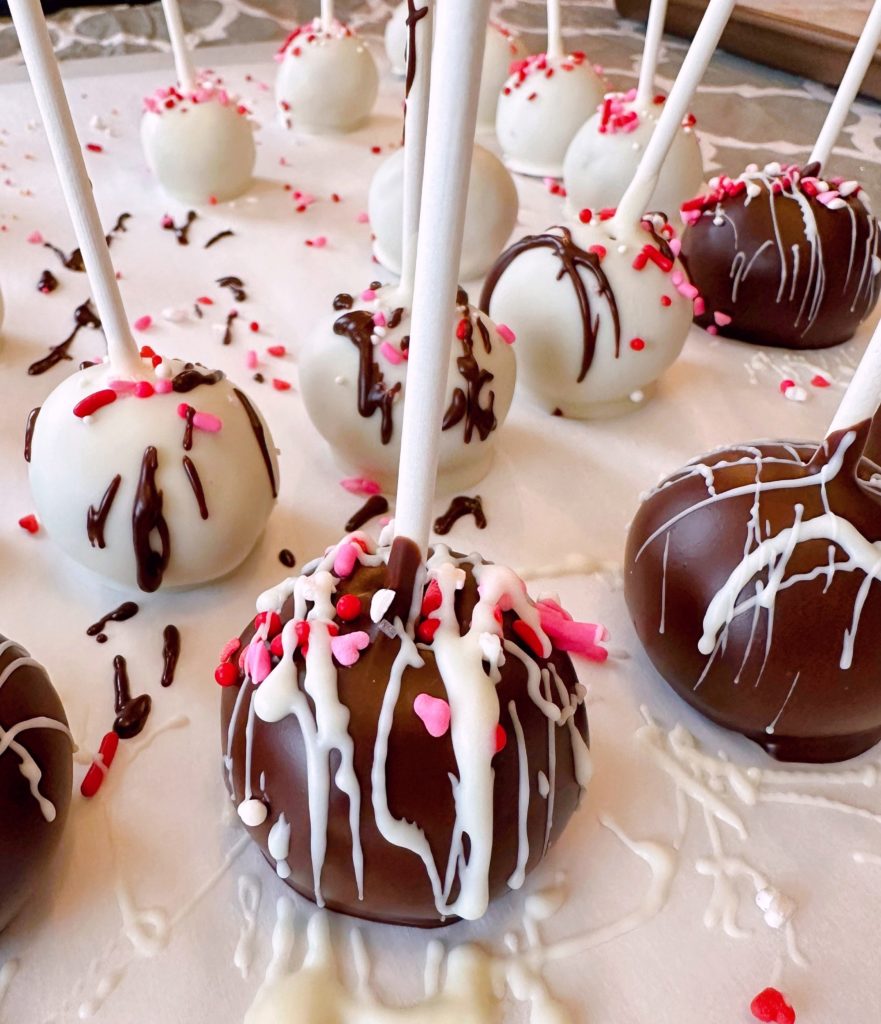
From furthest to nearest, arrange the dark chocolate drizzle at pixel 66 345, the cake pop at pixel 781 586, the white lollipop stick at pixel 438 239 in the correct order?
the dark chocolate drizzle at pixel 66 345, the cake pop at pixel 781 586, the white lollipop stick at pixel 438 239

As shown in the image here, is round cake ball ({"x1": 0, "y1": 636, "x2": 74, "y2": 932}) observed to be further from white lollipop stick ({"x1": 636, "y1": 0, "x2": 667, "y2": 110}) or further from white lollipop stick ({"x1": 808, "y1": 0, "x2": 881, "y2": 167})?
white lollipop stick ({"x1": 636, "y1": 0, "x2": 667, "y2": 110})

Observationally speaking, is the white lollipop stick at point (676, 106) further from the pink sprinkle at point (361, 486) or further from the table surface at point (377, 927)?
the pink sprinkle at point (361, 486)

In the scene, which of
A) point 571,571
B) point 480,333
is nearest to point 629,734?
point 571,571

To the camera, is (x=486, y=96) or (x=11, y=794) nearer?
(x=11, y=794)

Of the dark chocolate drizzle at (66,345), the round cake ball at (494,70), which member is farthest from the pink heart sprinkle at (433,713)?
the round cake ball at (494,70)

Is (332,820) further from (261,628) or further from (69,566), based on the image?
(69,566)

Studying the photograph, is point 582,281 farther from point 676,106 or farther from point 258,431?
point 258,431
